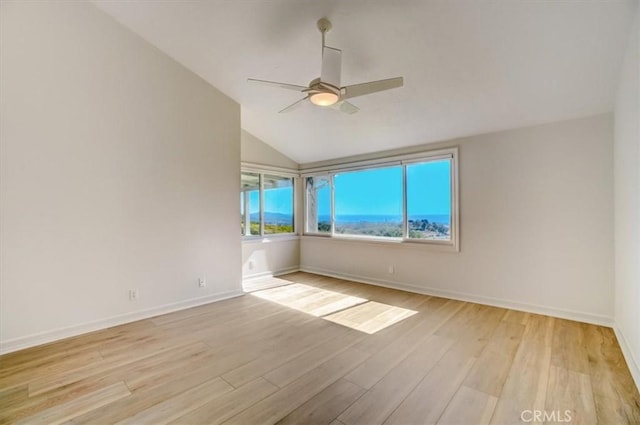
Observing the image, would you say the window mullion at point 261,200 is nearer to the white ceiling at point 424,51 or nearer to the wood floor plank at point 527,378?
the white ceiling at point 424,51

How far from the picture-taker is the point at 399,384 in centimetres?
210

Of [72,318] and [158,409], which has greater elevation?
[72,318]

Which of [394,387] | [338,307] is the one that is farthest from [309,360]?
[338,307]

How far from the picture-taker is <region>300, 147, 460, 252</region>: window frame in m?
4.11

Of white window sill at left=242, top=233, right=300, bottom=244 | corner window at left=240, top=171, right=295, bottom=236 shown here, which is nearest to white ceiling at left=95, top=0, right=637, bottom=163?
corner window at left=240, top=171, right=295, bottom=236

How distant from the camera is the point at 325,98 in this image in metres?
2.59

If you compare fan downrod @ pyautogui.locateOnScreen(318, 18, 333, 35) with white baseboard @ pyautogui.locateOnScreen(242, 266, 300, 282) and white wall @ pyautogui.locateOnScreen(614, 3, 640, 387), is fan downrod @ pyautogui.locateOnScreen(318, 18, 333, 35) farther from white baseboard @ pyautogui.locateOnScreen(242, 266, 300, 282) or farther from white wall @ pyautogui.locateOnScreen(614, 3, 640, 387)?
white baseboard @ pyautogui.locateOnScreen(242, 266, 300, 282)

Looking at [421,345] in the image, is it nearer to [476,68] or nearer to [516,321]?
[516,321]

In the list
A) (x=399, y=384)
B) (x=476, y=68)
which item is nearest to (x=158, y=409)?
(x=399, y=384)

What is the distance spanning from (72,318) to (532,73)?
5.09m

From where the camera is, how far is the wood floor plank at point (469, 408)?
5.68 ft

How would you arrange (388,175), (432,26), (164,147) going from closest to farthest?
1. (432,26)
2. (164,147)
3. (388,175)

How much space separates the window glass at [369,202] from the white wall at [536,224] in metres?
0.78

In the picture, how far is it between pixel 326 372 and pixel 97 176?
9.89 feet
